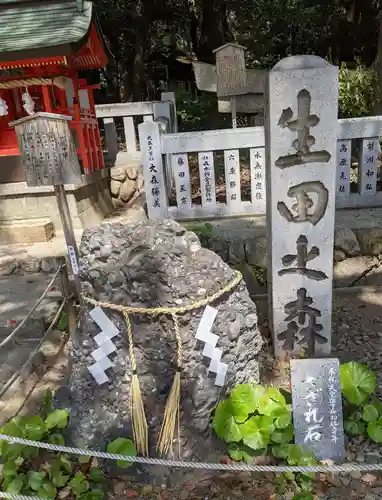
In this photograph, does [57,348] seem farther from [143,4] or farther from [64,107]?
[143,4]

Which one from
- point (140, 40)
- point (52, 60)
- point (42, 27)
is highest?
point (140, 40)

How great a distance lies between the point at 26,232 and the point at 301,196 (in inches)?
188

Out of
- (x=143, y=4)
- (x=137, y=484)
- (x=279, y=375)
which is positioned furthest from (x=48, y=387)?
(x=143, y=4)

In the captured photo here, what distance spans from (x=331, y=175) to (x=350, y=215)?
3.08 metres

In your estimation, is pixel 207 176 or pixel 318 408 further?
pixel 207 176

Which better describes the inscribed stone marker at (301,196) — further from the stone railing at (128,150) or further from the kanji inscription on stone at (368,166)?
the stone railing at (128,150)

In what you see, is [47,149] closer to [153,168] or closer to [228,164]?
[153,168]

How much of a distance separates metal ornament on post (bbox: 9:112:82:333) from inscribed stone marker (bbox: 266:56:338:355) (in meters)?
1.43

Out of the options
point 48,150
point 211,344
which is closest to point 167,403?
point 211,344

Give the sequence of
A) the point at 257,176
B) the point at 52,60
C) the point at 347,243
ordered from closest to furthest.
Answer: the point at 347,243
the point at 257,176
the point at 52,60

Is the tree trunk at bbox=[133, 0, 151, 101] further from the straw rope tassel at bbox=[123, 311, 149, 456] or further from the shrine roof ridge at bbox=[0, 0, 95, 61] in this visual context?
the straw rope tassel at bbox=[123, 311, 149, 456]

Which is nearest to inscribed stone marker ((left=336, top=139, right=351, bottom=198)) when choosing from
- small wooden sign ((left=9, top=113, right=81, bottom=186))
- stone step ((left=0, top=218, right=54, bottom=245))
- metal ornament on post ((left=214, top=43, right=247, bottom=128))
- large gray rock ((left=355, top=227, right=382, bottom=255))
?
large gray rock ((left=355, top=227, right=382, bottom=255))

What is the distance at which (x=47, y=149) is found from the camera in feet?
10.6

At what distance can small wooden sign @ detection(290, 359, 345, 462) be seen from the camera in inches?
99.5
